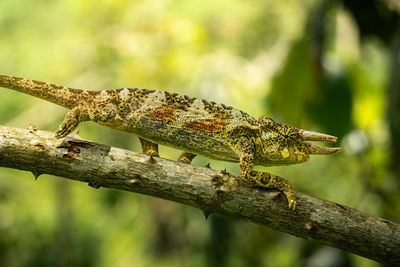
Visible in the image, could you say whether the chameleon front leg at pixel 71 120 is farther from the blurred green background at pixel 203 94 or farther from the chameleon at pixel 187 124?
the blurred green background at pixel 203 94

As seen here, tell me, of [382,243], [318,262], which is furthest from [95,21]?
[382,243]

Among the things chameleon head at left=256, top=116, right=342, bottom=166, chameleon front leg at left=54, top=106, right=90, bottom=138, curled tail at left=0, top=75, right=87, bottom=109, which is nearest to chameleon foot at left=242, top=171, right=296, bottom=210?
chameleon head at left=256, top=116, right=342, bottom=166

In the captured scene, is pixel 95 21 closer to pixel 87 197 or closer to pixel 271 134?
pixel 271 134

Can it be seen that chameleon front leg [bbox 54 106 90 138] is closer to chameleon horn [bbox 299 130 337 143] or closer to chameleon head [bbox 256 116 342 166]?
chameleon head [bbox 256 116 342 166]

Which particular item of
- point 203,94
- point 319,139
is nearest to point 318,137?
point 319,139

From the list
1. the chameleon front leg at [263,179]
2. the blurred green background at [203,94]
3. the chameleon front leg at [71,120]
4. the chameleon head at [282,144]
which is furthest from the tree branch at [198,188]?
the blurred green background at [203,94]
